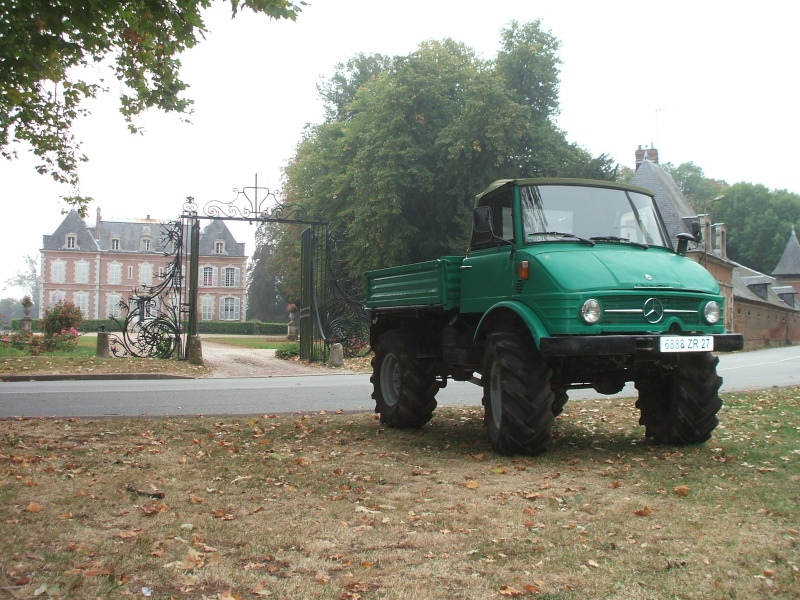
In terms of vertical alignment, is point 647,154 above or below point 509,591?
above

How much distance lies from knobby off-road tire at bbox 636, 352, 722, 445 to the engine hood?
28.4 inches

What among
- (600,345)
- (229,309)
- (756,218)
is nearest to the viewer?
(600,345)

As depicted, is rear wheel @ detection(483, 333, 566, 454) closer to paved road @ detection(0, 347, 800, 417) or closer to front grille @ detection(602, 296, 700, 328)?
front grille @ detection(602, 296, 700, 328)

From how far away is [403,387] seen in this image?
9391mm

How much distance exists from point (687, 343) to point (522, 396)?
4.84 feet

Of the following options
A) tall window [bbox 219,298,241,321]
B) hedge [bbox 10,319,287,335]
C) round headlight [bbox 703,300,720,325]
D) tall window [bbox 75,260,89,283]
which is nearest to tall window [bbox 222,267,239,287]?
tall window [bbox 219,298,241,321]

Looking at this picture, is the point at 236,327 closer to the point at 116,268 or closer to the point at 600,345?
the point at 116,268

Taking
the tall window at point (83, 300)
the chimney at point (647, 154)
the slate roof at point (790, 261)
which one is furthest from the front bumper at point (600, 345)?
the slate roof at point (790, 261)

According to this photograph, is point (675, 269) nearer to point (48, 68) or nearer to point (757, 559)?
point (757, 559)

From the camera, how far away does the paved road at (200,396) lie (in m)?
11.1

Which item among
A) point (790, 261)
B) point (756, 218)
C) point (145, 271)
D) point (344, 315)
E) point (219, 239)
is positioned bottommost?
point (344, 315)

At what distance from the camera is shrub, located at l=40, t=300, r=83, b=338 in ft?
79.4

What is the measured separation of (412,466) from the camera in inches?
283

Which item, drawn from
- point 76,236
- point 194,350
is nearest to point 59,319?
point 194,350
